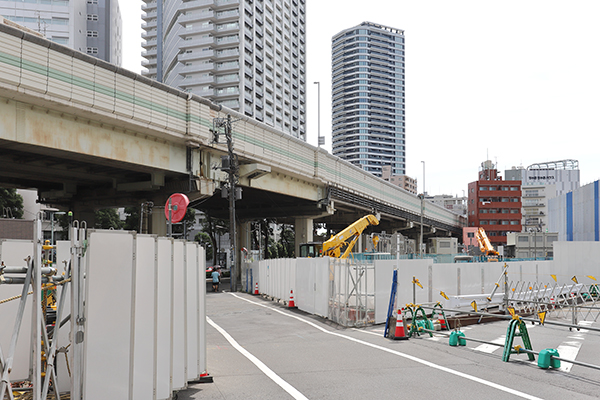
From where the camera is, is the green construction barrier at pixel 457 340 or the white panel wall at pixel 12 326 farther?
the green construction barrier at pixel 457 340

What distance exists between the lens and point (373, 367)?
10930 millimetres

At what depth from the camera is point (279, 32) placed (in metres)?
114

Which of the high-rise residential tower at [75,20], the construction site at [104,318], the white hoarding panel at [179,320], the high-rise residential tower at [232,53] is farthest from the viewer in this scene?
the high-rise residential tower at [75,20]

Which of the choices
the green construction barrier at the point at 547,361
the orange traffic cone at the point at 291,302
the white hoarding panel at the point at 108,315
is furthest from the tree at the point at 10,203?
the green construction barrier at the point at 547,361

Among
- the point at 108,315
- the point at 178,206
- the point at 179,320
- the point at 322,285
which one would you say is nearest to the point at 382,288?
the point at 322,285

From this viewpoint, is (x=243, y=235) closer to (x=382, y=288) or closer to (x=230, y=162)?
(x=230, y=162)

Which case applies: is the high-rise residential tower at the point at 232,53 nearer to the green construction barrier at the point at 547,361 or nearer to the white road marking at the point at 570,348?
the white road marking at the point at 570,348

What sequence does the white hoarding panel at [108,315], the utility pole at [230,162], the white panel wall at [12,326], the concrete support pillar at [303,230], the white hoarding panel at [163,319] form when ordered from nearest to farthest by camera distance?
the white hoarding panel at [108,315], the white hoarding panel at [163,319], the white panel wall at [12,326], the utility pole at [230,162], the concrete support pillar at [303,230]

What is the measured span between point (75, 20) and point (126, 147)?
9236 centimetres

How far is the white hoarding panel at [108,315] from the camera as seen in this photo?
6.31 meters

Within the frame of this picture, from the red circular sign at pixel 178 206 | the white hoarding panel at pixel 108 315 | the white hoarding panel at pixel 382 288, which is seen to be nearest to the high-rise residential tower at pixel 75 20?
the red circular sign at pixel 178 206

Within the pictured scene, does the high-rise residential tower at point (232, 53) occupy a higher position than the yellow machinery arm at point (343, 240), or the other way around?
the high-rise residential tower at point (232, 53)

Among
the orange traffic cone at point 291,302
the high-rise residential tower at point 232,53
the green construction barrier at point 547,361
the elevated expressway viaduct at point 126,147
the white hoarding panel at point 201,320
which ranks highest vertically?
the high-rise residential tower at point 232,53

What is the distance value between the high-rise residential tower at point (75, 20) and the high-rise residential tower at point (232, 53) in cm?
1055
